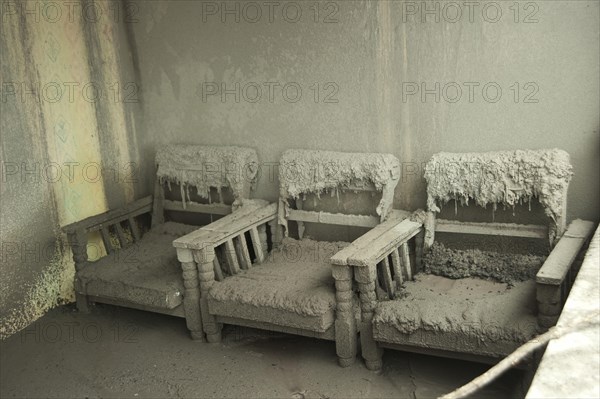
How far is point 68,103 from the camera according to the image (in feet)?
16.0

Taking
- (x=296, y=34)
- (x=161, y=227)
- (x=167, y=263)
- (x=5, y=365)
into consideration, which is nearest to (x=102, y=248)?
(x=161, y=227)

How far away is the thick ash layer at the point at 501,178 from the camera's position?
3703 mm

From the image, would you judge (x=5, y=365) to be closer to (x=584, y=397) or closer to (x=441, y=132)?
(x=441, y=132)

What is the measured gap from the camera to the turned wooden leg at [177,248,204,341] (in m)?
4.10

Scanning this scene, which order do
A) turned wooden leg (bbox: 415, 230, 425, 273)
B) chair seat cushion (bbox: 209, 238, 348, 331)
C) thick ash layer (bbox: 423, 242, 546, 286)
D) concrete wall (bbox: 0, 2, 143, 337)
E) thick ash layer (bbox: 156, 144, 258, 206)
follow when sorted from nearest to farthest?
chair seat cushion (bbox: 209, 238, 348, 331) < thick ash layer (bbox: 423, 242, 546, 286) < turned wooden leg (bbox: 415, 230, 425, 273) < concrete wall (bbox: 0, 2, 143, 337) < thick ash layer (bbox: 156, 144, 258, 206)

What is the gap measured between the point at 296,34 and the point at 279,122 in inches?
25.4

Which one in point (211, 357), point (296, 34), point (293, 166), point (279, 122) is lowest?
point (211, 357)

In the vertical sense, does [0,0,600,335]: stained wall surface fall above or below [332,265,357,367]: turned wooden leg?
above

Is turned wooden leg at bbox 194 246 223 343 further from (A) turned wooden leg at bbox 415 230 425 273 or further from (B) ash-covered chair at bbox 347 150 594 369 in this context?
(A) turned wooden leg at bbox 415 230 425 273

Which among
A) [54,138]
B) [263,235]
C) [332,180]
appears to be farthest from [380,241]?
[54,138]

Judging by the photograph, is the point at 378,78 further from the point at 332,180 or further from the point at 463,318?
the point at 463,318

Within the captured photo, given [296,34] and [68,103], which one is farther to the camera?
[68,103]

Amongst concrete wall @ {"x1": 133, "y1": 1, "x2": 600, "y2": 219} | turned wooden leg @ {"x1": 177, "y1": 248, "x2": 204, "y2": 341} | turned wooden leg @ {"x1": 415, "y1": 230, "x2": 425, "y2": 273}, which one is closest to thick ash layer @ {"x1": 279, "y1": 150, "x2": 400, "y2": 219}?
concrete wall @ {"x1": 133, "y1": 1, "x2": 600, "y2": 219}

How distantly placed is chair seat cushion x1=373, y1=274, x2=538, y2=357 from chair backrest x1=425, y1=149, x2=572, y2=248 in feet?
1.33
